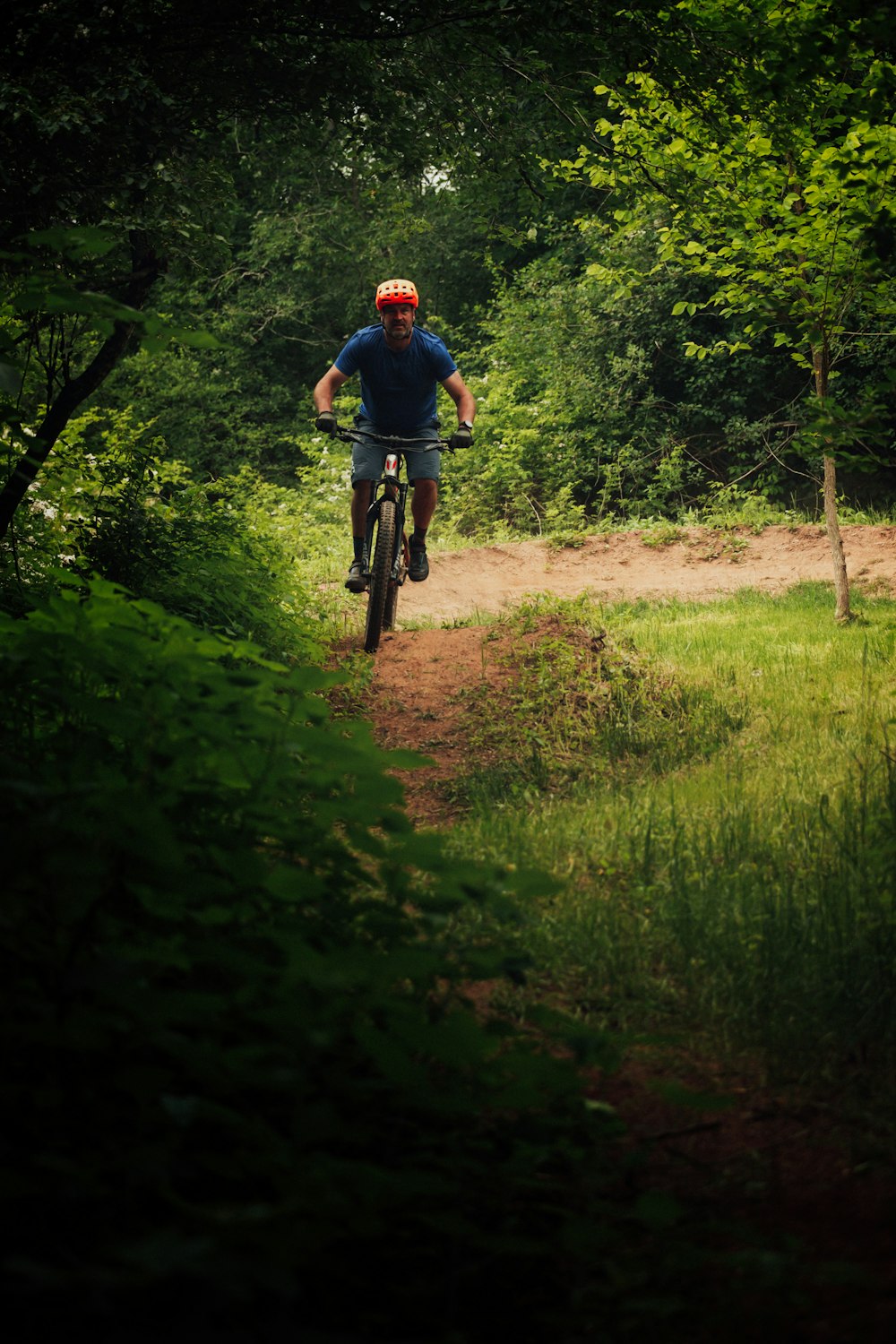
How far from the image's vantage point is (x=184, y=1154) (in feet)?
5.87

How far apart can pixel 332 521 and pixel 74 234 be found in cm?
1495

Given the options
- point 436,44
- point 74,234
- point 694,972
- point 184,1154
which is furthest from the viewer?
point 436,44

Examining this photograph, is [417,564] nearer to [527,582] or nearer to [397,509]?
[397,509]

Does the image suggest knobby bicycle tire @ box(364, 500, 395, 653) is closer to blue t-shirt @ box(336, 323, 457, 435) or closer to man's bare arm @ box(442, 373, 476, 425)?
blue t-shirt @ box(336, 323, 457, 435)

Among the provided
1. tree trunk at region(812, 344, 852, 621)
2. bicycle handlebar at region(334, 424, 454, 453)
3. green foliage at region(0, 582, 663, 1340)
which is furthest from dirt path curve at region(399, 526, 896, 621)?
green foliage at region(0, 582, 663, 1340)

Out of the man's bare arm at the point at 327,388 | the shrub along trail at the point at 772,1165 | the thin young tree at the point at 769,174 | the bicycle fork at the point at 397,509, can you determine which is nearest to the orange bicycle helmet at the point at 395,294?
the man's bare arm at the point at 327,388

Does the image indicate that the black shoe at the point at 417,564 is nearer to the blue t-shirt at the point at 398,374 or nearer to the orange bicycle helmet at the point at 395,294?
the blue t-shirt at the point at 398,374

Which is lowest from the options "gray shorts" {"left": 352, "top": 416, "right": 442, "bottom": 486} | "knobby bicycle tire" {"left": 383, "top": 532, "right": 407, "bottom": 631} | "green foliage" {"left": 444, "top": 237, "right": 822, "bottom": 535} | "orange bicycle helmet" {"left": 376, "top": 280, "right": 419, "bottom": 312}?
"knobby bicycle tire" {"left": 383, "top": 532, "right": 407, "bottom": 631}

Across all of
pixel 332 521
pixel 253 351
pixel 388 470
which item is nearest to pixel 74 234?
pixel 388 470

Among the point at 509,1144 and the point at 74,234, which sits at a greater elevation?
the point at 74,234

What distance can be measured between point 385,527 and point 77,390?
218 cm

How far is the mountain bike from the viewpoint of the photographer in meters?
7.51

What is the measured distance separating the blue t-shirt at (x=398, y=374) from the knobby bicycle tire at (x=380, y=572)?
0.71 meters

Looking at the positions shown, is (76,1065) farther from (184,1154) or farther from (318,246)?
(318,246)
